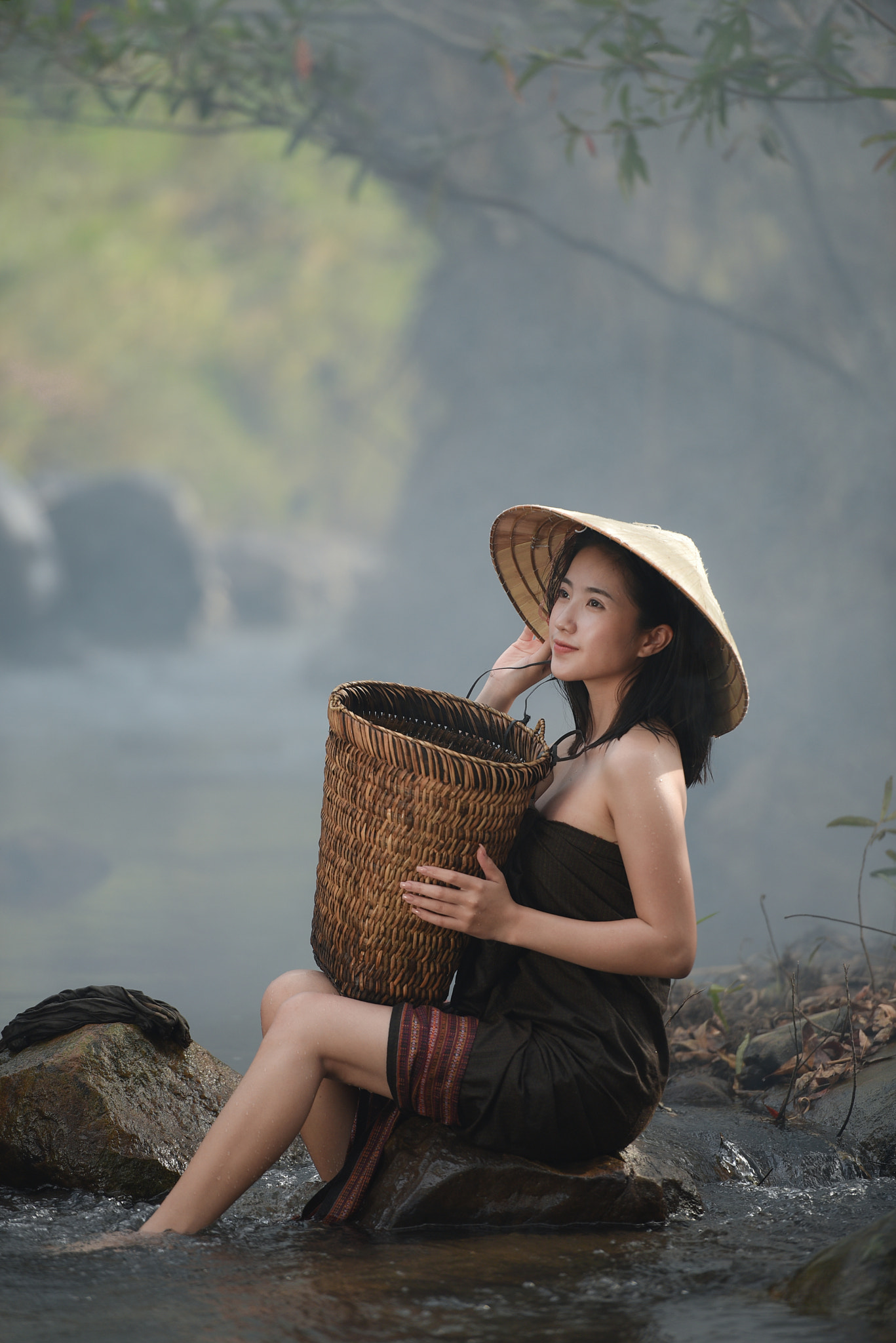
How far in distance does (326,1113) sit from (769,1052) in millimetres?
1280

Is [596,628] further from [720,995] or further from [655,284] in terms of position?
[655,284]

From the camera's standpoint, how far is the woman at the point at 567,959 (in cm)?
170

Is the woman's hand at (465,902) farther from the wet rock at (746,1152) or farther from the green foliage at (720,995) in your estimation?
the green foliage at (720,995)

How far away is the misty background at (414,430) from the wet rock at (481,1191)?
3.05 metres

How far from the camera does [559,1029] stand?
1.76 meters

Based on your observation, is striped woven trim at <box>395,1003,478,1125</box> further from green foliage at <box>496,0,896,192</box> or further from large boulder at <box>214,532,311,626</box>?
large boulder at <box>214,532,311,626</box>

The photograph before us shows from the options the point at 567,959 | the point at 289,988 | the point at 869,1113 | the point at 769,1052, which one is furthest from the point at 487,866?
the point at 769,1052

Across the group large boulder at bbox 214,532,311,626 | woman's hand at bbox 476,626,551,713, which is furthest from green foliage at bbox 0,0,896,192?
woman's hand at bbox 476,626,551,713

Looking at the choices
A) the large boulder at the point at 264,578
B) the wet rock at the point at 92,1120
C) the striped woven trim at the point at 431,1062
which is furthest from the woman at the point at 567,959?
the large boulder at the point at 264,578

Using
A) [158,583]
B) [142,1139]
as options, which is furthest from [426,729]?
[158,583]

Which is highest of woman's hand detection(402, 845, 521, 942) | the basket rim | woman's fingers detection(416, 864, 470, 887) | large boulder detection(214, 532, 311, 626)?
large boulder detection(214, 532, 311, 626)

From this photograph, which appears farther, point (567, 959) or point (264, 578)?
point (264, 578)

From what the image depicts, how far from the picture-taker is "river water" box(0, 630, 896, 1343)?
1.43m

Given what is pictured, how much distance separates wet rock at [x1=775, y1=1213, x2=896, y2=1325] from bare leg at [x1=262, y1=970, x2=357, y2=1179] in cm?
69
